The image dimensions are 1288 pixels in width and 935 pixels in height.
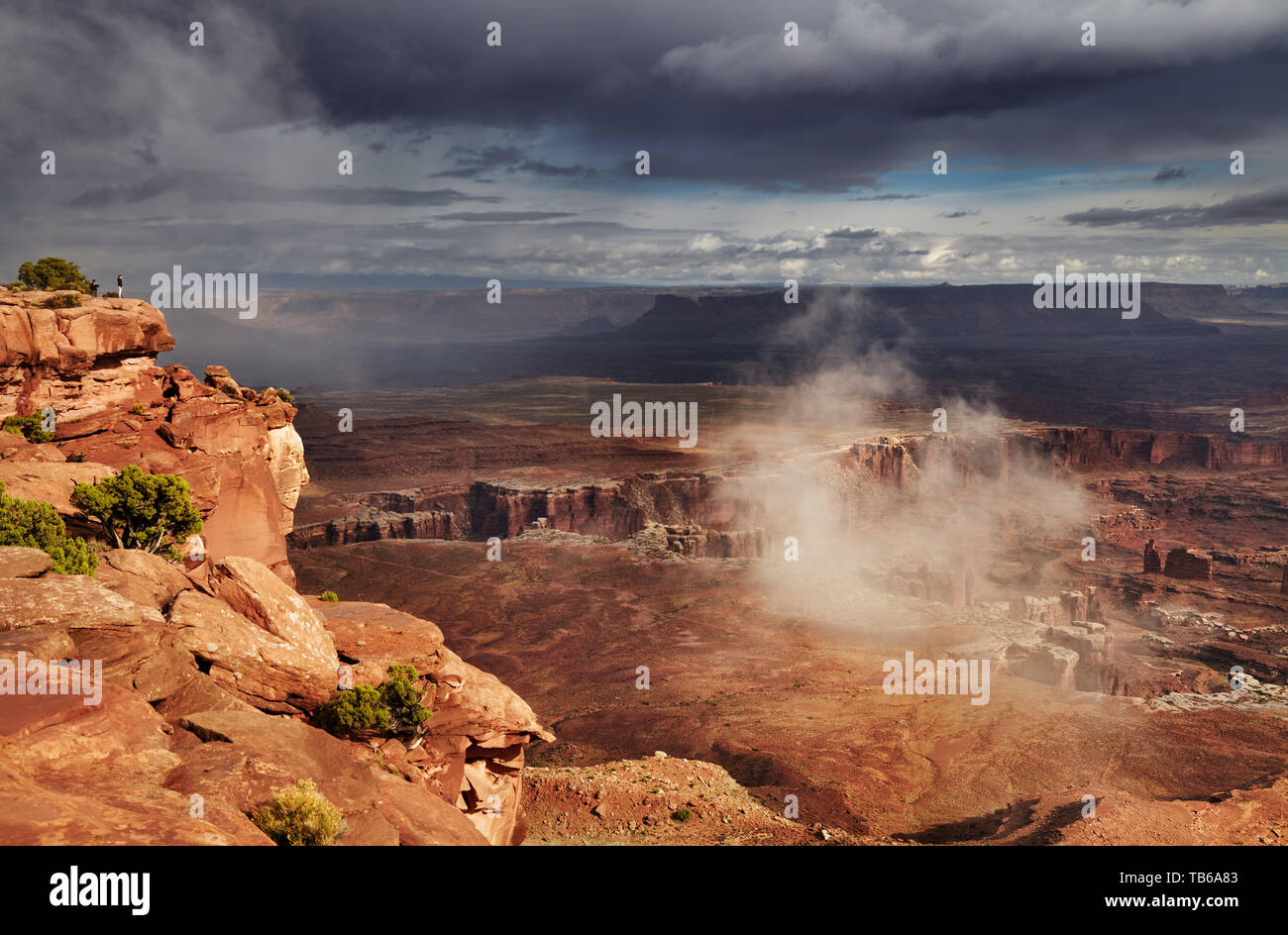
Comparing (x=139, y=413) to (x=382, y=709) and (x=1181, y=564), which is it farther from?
(x=1181, y=564)

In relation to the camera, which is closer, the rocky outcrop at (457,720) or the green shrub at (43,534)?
the green shrub at (43,534)

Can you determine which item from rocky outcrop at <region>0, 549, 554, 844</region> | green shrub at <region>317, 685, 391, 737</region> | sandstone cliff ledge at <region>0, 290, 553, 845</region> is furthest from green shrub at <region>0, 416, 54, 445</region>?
green shrub at <region>317, 685, 391, 737</region>

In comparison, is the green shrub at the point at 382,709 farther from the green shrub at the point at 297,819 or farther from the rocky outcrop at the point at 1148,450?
the rocky outcrop at the point at 1148,450

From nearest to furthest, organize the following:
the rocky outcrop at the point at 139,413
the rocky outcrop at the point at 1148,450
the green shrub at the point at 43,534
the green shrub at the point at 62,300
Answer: the green shrub at the point at 43,534
the rocky outcrop at the point at 139,413
the green shrub at the point at 62,300
the rocky outcrop at the point at 1148,450

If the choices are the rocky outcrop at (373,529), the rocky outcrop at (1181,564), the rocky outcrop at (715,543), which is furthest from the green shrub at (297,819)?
the rocky outcrop at (1181,564)

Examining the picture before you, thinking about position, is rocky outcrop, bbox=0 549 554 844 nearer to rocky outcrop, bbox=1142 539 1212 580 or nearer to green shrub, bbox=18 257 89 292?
green shrub, bbox=18 257 89 292
